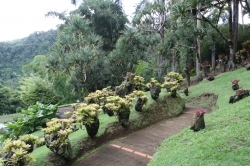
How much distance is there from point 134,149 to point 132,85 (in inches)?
139

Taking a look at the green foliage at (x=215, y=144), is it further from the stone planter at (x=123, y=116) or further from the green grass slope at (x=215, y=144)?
the stone planter at (x=123, y=116)

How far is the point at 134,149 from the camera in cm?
387

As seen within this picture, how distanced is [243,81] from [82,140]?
239 inches

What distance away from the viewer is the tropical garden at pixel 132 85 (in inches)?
131

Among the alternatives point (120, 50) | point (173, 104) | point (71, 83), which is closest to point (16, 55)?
point (71, 83)

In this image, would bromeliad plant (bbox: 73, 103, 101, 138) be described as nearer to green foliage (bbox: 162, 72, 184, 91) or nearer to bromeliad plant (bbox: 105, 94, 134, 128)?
bromeliad plant (bbox: 105, 94, 134, 128)

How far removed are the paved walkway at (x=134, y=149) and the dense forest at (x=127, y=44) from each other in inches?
202

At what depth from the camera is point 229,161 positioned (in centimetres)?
234

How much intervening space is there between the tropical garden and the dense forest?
0.05m

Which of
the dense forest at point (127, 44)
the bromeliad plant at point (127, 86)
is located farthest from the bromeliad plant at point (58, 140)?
the dense forest at point (127, 44)

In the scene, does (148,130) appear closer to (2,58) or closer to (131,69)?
(131,69)

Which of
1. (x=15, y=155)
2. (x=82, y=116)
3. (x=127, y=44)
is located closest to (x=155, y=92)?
(x=82, y=116)

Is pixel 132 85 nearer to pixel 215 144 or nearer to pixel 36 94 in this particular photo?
pixel 215 144

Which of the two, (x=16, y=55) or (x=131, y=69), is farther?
(x=16, y=55)
